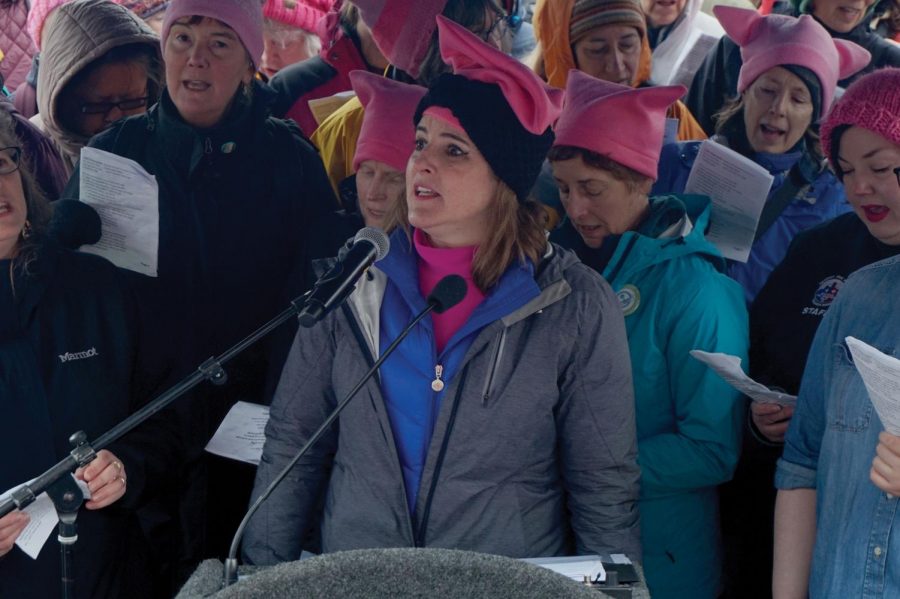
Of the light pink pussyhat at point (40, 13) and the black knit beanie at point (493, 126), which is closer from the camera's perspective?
the black knit beanie at point (493, 126)

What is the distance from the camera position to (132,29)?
341 cm

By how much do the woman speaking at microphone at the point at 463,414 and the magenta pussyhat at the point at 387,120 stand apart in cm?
76

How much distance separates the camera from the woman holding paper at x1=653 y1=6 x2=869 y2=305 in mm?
3332


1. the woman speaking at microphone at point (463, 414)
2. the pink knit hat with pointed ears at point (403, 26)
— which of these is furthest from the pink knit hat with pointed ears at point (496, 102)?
the pink knit hat with pointed ears at point (403, 26)

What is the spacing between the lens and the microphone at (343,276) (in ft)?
5.62

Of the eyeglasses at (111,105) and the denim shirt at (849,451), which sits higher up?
the eyeglasses at (111,105)

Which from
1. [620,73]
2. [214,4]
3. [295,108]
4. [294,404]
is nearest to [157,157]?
[214,4]

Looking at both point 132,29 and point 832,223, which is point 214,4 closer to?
point 132,29

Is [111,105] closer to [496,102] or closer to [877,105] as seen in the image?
[496,102]

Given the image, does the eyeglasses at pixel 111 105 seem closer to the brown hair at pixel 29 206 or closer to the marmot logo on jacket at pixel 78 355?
the brown hair at pixel 29 206

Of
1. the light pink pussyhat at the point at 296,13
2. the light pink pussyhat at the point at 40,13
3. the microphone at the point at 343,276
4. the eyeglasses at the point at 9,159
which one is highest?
the light pink pussyhat at the point at 296,13

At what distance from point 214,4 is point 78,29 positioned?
0.50 metres

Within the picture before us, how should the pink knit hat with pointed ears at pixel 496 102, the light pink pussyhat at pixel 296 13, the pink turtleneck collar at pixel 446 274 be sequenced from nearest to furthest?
the pink turtleneck collar at pixel 446 274
the pink knit hat with pointed ears at pixel 496 102
the light pink pussyhat at pixel 296 13

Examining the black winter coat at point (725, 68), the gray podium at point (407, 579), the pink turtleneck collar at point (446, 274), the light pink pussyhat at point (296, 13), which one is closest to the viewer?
the gray podium at point (407, 579)
